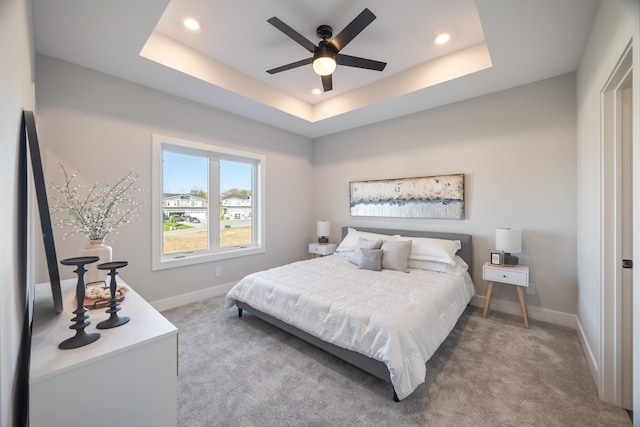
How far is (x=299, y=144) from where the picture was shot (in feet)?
15.8

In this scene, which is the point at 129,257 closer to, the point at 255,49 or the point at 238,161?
the point at 238,161

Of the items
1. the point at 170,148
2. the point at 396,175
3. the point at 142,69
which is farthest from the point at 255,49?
the point at 396,175

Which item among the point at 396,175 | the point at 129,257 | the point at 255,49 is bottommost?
the point at 129,257

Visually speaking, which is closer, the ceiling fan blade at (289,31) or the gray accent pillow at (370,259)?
the ceiling fan blade at (289,31)

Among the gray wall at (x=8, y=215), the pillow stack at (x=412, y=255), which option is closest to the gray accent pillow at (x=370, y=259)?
the pillow stack at (x=412, y=255)

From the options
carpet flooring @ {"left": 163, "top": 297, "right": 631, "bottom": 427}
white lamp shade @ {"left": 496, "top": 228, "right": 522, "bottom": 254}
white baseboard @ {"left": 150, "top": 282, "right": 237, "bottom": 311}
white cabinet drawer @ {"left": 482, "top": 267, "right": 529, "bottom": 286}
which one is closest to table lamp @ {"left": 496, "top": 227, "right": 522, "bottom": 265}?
white lamp shade @ {"left": 496, "top": 228, "right": 522, "bottom": 254}

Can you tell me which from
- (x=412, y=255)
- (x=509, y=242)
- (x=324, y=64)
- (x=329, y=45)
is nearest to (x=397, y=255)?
(x=412, y=255)

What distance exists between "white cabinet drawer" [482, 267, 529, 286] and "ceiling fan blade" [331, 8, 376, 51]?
2729 mm

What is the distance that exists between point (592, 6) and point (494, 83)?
110cm

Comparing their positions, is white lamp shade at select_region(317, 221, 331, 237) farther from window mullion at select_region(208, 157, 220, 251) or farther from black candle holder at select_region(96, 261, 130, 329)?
black candle holder at select_region(96, 261, 130, 329)

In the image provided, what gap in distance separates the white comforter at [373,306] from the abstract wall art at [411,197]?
96cm

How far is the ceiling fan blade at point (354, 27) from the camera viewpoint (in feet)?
5.99

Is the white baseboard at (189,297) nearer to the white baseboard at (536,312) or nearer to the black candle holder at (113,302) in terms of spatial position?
the black candle holder at (113,302)

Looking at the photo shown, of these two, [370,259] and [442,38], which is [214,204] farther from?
[442,38]
